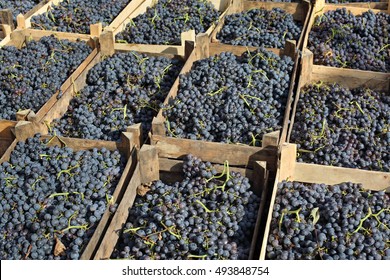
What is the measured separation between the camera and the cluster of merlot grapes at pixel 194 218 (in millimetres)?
2375

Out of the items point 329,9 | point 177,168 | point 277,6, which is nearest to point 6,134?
point 177,168

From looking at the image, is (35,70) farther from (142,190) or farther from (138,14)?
(142,190)

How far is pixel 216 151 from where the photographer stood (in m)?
2.84

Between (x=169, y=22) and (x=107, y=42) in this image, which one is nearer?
(x=107, y=42)

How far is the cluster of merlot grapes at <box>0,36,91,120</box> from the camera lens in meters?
3.44

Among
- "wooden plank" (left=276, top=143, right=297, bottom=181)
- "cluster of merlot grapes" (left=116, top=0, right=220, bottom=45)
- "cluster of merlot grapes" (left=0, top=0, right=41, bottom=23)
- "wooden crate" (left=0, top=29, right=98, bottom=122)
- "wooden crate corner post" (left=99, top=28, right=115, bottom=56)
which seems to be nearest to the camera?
"wooden plank" (left=276, top=143, right=297, bottom=181)

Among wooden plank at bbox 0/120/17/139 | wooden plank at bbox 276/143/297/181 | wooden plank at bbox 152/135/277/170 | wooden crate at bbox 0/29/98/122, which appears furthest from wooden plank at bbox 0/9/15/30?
wooden plank at bbox 276/143/297/181

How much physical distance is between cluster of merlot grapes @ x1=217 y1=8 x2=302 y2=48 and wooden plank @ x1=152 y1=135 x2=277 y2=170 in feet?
4.60

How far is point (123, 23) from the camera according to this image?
4395mm

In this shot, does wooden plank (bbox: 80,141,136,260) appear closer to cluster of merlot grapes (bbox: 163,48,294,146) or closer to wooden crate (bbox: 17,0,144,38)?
cluster of merlot grapes (bbox: 163,48,294,146)

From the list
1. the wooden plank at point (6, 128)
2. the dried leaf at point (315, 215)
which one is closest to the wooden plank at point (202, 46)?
the wooden plank at point (6, 128)

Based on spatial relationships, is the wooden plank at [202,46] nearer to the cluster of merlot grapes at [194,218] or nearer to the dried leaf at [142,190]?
the cluster of merlot grapes at [194,218]

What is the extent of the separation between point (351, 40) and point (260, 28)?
75 cm

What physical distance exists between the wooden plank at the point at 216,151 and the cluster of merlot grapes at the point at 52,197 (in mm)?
289
